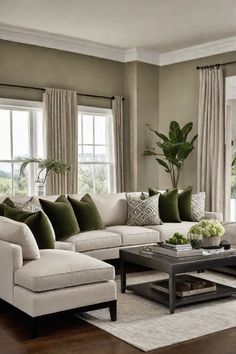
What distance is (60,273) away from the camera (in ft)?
12.6

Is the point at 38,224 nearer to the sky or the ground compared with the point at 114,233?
nearer to the sky

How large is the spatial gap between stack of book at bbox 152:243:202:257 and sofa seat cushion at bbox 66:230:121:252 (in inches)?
40.7

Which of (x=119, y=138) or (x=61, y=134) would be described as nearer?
(x=61, y=134)

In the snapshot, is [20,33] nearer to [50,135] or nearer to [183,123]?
[50,135]

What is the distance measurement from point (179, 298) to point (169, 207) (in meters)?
2.24

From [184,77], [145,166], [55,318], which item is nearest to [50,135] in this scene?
[145,166]

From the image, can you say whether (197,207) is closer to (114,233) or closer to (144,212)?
(144,212)

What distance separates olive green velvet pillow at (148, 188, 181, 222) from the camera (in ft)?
21.5

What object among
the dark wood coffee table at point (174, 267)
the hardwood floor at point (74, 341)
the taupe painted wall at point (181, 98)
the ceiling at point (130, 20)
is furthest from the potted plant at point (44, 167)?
the hardwood floor at point (74, 341)

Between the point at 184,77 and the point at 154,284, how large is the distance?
426cm

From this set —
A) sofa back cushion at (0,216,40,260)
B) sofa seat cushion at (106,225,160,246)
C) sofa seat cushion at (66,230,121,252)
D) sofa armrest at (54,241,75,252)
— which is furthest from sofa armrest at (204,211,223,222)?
sofa back cushion at (0,216,40,260)

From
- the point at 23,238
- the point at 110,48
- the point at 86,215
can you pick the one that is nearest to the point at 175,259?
the point at 23,238

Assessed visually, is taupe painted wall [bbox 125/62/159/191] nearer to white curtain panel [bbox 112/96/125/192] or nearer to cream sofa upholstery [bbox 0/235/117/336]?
white curtain panel [bbox 112/96/125/192]

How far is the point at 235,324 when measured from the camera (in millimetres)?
4043
